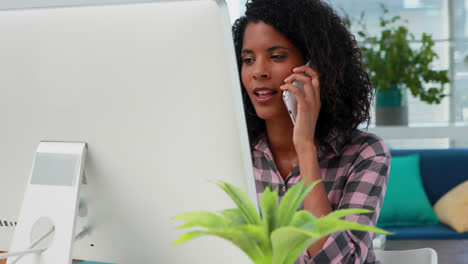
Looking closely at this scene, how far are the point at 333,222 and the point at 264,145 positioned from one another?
105 centimetres

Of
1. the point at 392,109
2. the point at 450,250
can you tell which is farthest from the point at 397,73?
the point at 450,250

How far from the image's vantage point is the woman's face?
151 cm

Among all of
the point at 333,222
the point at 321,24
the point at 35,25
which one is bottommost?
the point at 333,222

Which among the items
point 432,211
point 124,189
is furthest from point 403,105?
point 124,189

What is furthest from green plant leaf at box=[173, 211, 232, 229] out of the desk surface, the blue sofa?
the blue sofa

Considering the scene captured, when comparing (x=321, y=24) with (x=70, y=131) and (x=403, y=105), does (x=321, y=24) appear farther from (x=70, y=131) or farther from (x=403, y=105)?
(x=403, y=105)

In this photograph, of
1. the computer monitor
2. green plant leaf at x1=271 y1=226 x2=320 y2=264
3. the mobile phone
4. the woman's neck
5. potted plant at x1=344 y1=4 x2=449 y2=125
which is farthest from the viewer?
potted plant at x1=344 y1=4 x2=449 y2=125

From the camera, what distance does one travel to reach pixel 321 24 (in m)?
1.55

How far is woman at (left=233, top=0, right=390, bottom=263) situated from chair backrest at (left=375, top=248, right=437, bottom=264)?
13 cm

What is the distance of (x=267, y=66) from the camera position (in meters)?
A: 1.51

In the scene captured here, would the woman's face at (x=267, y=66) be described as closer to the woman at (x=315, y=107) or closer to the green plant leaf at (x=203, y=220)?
the woman at (x=315, y=107)

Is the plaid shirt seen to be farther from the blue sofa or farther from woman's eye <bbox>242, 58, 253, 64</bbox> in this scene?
the blue sofa

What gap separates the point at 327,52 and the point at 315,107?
18cm

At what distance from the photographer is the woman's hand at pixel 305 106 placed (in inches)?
55.4
